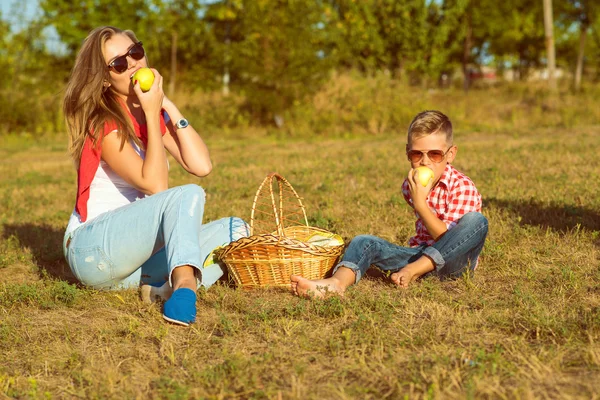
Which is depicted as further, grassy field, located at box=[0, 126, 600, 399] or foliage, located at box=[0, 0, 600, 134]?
foliage, located at box=[0, 0, 600, 134]

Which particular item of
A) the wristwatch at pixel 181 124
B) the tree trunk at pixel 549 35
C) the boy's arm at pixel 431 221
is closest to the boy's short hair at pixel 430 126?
the boy's arm at pixel 431 221

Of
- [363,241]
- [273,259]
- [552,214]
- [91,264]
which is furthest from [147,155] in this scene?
[552,214]

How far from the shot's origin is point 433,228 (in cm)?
432

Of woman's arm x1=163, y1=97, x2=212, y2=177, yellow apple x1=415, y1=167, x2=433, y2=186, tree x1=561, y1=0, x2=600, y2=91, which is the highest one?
tree x1=561, y1=0, x2=600, y2=91

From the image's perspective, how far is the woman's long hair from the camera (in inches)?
164

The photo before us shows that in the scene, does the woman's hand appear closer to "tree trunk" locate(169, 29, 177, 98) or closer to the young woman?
the young woman

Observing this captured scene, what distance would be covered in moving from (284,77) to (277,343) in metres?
14.5

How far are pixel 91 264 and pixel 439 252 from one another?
2.18 metres

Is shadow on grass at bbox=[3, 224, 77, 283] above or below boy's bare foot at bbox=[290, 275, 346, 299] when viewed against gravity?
below

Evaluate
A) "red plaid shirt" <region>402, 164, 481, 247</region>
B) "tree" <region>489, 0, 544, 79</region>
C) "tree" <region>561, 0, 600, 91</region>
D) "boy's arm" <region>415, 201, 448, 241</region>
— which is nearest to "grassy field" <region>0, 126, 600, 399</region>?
"boy's arm" <region>415, 201, 448, 241</region>

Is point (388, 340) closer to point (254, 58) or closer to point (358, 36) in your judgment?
point (254, 58)

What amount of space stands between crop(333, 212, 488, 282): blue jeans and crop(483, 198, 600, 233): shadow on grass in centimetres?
138

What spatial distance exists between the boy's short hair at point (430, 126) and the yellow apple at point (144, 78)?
1.70 meters

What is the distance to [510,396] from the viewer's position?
2.62m
